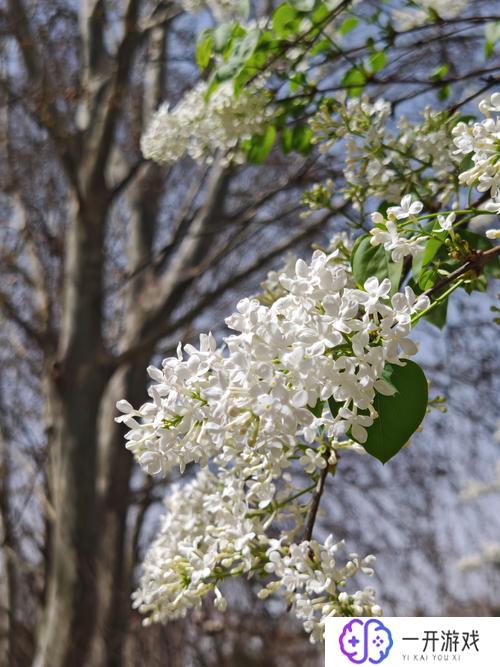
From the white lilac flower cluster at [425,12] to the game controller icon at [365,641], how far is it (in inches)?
36.5

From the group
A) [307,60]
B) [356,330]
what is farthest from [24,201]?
[356,330]

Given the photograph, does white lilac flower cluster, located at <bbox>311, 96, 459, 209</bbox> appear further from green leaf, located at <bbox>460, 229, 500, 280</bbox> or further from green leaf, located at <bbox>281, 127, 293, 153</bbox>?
green leaf, located at <bbox>281, 127, 293, 153</bbox>

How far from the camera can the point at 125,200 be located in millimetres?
5004

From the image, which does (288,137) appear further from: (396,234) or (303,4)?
(396,234)

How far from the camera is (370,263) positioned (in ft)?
2.66

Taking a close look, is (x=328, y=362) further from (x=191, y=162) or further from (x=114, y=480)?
(x=191, y=162)

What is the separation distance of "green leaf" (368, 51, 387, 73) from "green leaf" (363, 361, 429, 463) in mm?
861

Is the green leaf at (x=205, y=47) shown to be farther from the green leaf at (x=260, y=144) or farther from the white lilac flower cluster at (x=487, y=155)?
the white lilac flower cluster at (x=487, y=155)

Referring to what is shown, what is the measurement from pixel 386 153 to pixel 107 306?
3.92 metres

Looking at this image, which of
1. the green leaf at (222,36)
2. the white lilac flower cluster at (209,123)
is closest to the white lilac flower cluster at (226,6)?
the green leaf at (222,36)

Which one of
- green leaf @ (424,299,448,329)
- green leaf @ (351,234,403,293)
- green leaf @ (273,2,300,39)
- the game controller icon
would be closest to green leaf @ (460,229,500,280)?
green leaf @ (424,299,448,329)

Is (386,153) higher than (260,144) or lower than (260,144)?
lower

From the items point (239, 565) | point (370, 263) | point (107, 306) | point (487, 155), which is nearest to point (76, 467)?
point (107, 306)

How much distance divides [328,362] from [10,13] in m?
3.46
